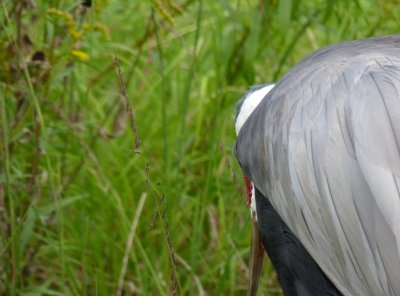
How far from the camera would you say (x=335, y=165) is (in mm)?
2492

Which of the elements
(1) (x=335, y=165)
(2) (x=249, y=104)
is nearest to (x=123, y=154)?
(2) (x=249, y=104)

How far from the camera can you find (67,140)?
354 cm

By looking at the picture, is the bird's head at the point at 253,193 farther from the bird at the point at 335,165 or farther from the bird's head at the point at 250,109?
the bird at the point at 335,165

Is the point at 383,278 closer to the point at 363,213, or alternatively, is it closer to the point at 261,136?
the point at 363,213

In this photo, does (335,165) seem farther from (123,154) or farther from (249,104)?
(123,154)

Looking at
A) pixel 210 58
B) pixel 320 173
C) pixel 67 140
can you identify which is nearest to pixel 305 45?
pixel 210 58

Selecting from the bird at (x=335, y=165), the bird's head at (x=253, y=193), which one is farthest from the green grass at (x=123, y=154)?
the bird at (x=335, y=165)

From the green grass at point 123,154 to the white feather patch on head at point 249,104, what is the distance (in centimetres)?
13

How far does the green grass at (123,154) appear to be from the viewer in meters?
3.14

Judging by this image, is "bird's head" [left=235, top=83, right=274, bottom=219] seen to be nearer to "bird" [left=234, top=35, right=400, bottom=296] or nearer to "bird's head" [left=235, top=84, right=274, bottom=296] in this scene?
"bird's head" [left=235, top=84, right=274, bottom=296]

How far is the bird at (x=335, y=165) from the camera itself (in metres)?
2.42

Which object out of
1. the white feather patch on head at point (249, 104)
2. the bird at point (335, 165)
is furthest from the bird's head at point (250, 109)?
the bird at point (335, 165)

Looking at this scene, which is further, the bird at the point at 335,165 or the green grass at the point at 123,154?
the green grass at the point at 123,154

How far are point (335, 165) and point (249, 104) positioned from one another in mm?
709
